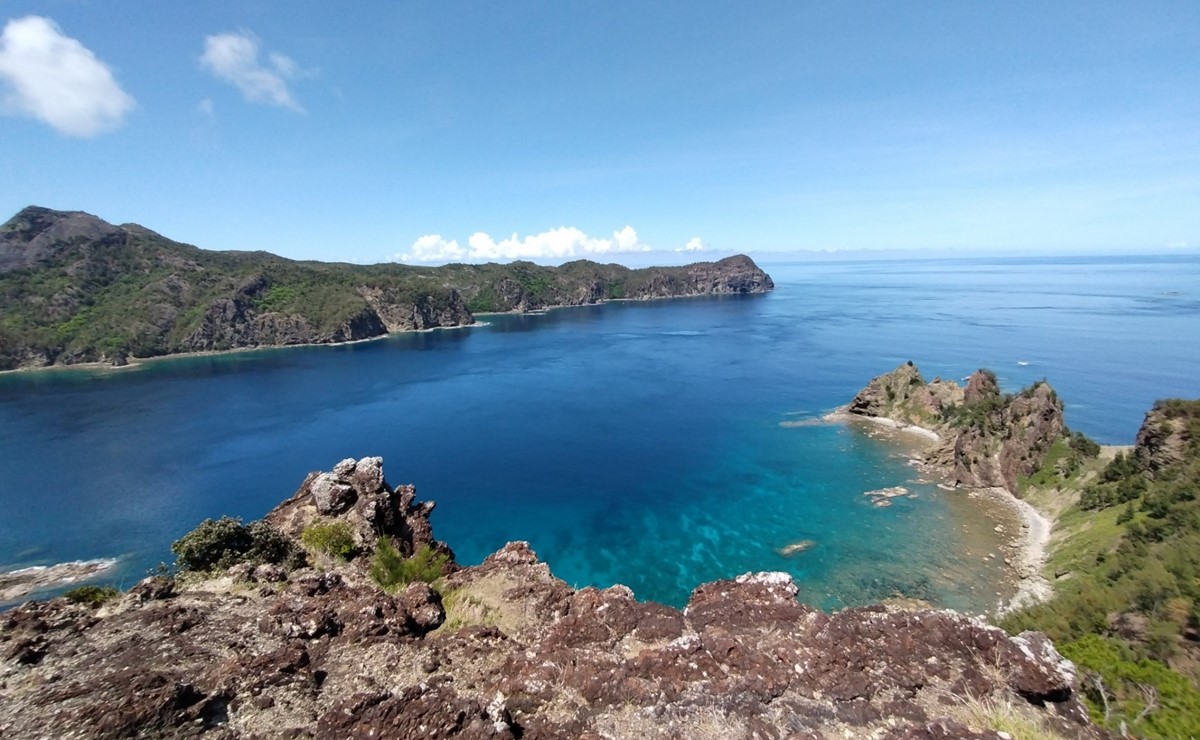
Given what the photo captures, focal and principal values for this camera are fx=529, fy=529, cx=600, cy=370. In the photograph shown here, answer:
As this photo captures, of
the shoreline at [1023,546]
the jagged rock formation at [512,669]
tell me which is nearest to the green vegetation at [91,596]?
the jagged rock formation at [512,669]

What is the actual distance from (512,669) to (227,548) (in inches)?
554

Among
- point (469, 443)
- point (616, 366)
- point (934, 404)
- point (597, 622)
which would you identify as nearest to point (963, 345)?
point (934, 404)

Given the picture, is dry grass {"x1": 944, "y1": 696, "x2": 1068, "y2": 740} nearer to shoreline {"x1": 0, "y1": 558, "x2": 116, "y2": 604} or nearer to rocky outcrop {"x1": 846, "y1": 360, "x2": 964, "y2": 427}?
shoreline {"x1": 0, "y1": 558, "x2": 116, "y2": 604}

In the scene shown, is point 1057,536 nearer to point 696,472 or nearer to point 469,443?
point 696,472

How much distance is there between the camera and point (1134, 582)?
26781 mm

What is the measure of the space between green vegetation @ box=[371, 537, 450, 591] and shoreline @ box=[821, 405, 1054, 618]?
110 feet

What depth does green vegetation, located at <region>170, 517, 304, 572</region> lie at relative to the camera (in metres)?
19.0

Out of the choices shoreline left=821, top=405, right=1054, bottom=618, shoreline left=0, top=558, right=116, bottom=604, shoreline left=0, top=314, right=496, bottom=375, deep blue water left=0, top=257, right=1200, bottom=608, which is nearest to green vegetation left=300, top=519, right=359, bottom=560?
deep blue water left=0, top=257, right=1200, bottom=608

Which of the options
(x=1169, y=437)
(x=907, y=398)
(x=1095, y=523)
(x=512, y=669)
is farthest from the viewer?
(x=907, y=398)

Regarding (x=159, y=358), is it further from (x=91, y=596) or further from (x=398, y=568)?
(x=398, y=568)

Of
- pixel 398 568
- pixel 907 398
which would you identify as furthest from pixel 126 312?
pixel 907 398

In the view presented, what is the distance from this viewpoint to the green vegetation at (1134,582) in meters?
12.5

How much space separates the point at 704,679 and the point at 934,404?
243 feet

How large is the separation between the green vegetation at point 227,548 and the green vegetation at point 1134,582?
24.2m
